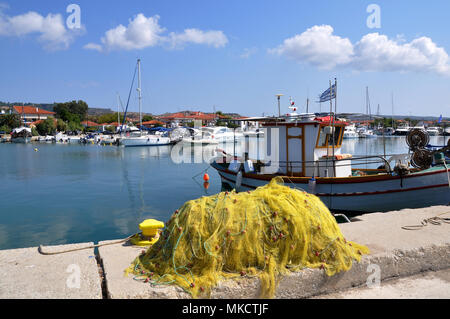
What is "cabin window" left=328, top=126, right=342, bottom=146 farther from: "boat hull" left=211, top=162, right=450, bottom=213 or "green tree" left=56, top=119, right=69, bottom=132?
"green tree" left=56, top=119, right=69, bottom=132

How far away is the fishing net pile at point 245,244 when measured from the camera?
142 inches

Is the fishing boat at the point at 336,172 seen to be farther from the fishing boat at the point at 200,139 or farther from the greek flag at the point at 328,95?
the fishing boat at the point at 200,139

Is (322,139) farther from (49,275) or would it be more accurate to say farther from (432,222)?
(49,275)

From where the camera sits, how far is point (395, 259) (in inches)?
164

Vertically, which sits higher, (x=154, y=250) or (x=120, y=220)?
(x=154, y=250)

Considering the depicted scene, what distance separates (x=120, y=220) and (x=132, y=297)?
10208mm

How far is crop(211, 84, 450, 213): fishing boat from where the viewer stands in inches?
425

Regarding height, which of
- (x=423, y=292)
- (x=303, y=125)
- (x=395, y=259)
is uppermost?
(x=303, y=125)

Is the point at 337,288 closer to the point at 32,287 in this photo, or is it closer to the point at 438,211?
the point at 32,287

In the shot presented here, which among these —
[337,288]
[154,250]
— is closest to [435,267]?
[337,288]

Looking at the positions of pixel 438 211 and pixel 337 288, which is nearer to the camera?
pixel 337 288

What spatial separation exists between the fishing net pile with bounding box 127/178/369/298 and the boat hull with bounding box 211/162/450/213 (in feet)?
24.9

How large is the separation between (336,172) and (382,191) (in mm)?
1875
